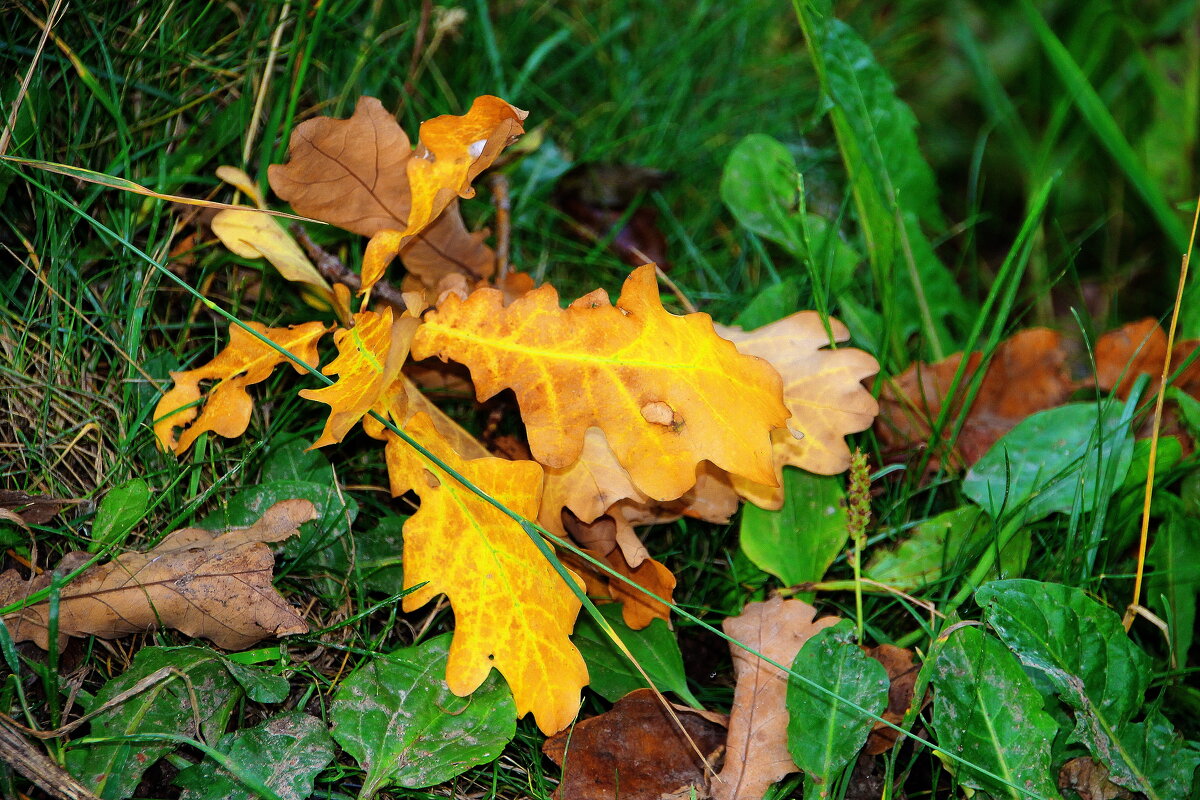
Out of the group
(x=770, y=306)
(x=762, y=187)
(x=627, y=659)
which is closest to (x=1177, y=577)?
(x=770, y=306)

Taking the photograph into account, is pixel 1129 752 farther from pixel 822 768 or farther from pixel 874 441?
pixel 874 441

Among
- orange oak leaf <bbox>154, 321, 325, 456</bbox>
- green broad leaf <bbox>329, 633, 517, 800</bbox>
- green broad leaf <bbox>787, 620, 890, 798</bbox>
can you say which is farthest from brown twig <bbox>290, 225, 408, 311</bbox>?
green broad leaf <bbox>787, 620, 890, 798</bbox>

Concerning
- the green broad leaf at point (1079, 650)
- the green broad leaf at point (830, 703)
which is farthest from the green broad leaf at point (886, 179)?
the green broad leaf at point (830, 703)

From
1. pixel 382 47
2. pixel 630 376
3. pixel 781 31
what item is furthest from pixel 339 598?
pixel 781 31

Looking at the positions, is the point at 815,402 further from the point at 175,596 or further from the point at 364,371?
the point at 175,596

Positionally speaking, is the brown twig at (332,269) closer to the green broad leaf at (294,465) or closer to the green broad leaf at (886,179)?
the green broad leaf at (294,465)
